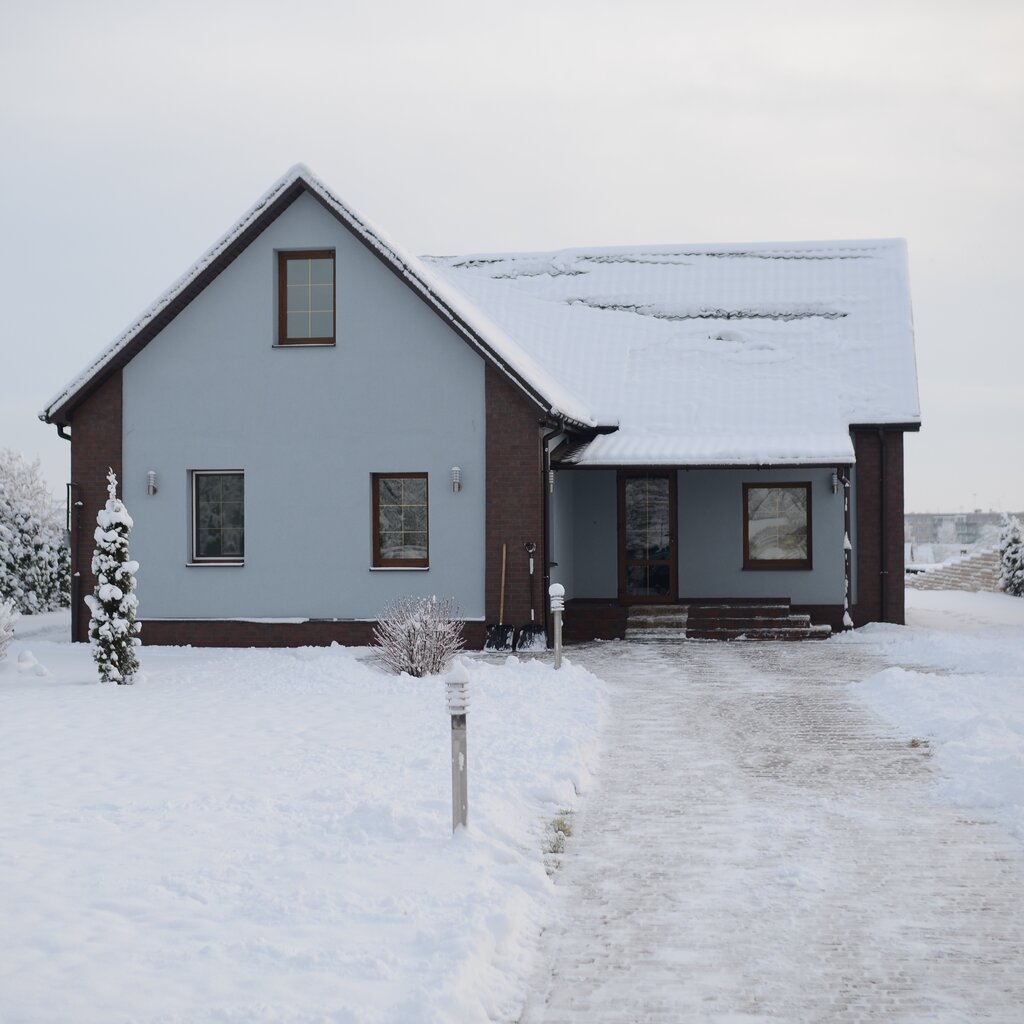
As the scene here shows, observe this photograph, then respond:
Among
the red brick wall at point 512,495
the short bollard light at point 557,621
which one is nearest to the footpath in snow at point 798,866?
the short bollard light at point 557,621

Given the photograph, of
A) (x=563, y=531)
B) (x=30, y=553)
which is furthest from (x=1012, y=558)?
(x=30, y=553)

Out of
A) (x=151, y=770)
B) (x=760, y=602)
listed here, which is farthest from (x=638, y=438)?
(x=151, y=770)

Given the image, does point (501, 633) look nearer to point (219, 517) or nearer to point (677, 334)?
point (219, 517)

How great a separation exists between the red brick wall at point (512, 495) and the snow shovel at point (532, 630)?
0.06m

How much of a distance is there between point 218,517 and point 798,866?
14022 mm

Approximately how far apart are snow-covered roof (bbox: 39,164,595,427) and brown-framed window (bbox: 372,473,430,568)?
2264 mm

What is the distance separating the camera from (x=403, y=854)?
671 cm

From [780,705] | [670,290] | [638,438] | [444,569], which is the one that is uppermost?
[670,290]

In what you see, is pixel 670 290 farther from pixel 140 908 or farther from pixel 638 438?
pixel 140 908

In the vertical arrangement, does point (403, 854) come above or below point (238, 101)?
below

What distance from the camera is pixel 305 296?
62.5 ft

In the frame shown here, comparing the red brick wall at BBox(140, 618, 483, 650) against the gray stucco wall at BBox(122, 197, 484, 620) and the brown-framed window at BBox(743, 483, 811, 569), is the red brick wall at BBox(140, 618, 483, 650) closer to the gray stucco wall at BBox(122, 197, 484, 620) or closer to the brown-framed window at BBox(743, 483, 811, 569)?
the gray stucco wall at BBox(122, 197, 484, 620)

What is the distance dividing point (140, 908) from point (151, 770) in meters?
3.47

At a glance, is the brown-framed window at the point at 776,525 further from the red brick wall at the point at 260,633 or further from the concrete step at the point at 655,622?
the red brick wall at the point at 260,633
